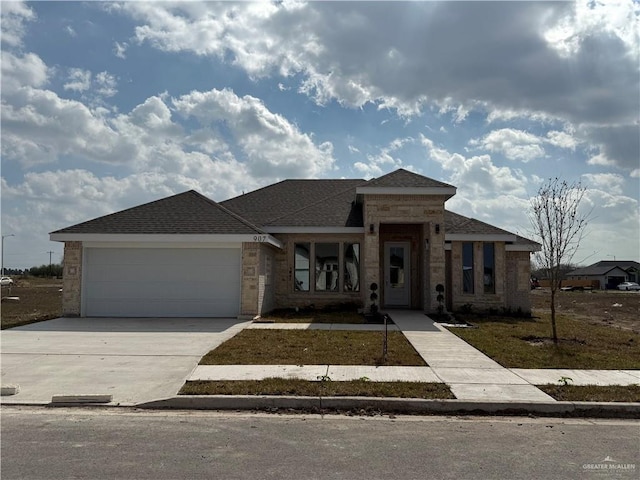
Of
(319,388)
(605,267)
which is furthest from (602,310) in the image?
(605,267)

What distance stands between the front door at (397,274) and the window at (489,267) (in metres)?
2.90

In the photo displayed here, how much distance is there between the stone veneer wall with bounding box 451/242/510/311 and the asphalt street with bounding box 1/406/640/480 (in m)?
12.7

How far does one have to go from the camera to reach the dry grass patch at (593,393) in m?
7.19

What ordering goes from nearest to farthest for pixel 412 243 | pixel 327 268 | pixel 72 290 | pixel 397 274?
pixel 72 290, pixel 327 268, pixel 412 243, pixel 397 274

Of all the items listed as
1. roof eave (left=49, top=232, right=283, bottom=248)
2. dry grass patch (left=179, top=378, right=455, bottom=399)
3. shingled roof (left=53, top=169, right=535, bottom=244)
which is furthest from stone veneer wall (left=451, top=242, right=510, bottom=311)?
dry grass patch (left=179, top=378, right=455, bottom=399)

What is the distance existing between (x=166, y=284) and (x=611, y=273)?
90854 mm

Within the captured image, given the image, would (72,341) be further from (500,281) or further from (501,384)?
(500,281)

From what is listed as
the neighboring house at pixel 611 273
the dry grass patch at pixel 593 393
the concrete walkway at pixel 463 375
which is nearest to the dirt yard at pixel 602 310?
the concrete walkway at pixel 463 375

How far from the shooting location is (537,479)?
466 cm

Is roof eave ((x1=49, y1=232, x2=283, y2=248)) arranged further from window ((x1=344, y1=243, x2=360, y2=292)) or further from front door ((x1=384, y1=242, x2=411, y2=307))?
front door ((x1=384, y1=242, x2=411, y2=307))

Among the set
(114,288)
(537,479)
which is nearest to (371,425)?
(537,479)

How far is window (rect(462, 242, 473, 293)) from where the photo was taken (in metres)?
19.4

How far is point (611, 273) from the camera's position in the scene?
88.8m

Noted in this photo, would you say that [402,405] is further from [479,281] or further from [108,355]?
[479,281]
